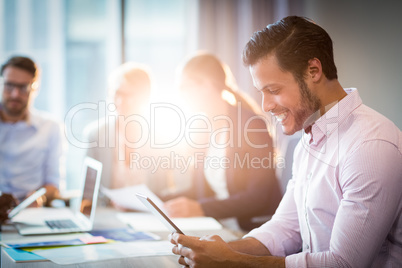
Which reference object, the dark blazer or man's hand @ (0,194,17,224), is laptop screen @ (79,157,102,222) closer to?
man's hand @ (0,194,17,224)

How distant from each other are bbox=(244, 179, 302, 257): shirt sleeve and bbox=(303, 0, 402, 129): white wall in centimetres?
68

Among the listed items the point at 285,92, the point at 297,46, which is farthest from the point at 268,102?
the point at 297,46

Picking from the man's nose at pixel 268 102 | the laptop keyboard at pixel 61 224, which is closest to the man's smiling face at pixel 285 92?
the man's nose at pixel 268 102

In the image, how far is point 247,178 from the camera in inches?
78.6

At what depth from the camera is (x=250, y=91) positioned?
132 inches

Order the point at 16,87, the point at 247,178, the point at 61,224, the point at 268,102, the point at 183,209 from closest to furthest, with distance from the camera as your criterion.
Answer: the point at 268,102
the point at 61,224
the point at 183,209
the point at 247,178
the point at 16,87

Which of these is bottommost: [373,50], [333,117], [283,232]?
[283,232]

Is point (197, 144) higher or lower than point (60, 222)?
higher

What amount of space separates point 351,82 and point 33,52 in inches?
94.5

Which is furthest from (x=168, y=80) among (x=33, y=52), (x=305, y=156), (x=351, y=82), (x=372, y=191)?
(x=372, y=191)

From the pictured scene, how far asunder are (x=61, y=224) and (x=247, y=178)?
2.77ft

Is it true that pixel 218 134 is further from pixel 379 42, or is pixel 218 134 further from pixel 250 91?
pixel 250 91

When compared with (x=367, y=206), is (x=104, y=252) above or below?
below

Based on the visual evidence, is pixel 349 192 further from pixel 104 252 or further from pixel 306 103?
pixel 104 252
